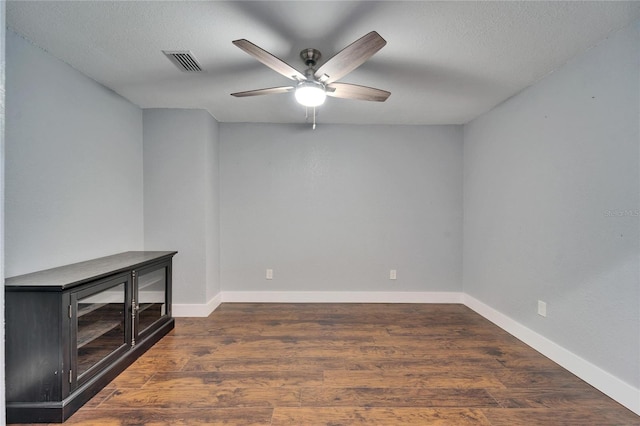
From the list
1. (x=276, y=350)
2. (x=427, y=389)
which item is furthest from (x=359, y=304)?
(x=427, y=389)

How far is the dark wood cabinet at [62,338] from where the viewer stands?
5.65 feet

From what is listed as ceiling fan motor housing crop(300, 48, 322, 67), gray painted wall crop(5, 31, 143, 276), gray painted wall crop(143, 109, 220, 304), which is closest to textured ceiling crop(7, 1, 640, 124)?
ceiling fan motor housing crop(300, 48, 322, 67)

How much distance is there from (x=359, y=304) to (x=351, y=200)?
1299 mm

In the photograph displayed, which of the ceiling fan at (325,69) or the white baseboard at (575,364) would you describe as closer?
the ceiling fan at (325,69)

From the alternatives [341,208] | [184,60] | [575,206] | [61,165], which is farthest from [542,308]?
[61,165]

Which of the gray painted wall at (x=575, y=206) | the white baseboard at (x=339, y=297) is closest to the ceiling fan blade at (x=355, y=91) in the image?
the gray painted wall at (x=575, y=206)

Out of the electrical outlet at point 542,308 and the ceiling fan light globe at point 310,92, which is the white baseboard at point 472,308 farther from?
the ceiling fan light globe at point 310,92

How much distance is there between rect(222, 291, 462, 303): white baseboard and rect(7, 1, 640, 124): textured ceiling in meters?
2.37

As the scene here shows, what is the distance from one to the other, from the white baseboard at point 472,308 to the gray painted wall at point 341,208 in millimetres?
87

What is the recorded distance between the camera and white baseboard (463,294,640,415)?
1837mm

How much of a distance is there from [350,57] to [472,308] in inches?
126

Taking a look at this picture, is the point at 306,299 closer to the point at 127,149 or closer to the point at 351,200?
the point at 351,200

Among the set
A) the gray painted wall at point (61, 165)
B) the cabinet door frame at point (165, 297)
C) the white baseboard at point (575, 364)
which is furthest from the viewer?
the cabinet door frame at point (165, 297)

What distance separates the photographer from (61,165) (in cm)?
234
